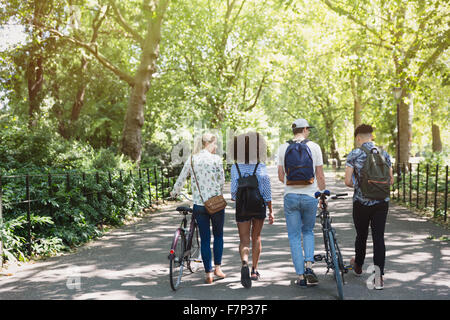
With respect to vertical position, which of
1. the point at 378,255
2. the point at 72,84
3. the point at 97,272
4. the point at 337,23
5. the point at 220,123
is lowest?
the point at 97,272

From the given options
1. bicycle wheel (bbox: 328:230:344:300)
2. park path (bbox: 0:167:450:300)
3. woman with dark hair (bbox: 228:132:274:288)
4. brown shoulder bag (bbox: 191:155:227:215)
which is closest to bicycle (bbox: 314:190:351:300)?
bicycle wheel (bbox: 328:230:344:300)

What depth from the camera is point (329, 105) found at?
166ft

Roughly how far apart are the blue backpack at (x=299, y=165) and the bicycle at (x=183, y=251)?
58.3 inches

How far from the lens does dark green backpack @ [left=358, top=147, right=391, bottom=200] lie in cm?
573

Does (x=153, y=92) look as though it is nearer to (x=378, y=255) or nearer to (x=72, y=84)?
(x=72, y=84)

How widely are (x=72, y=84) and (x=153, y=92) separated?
560cm

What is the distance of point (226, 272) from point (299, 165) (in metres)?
2.04

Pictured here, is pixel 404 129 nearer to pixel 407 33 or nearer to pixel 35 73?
pixel 407 33

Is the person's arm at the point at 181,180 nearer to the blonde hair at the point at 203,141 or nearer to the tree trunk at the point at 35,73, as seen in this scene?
the blonde hair at the point at 203,141

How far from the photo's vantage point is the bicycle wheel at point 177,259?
5.75 metres

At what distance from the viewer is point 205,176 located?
20.1 ft

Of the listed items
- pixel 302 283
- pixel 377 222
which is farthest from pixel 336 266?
pixel 377 222
